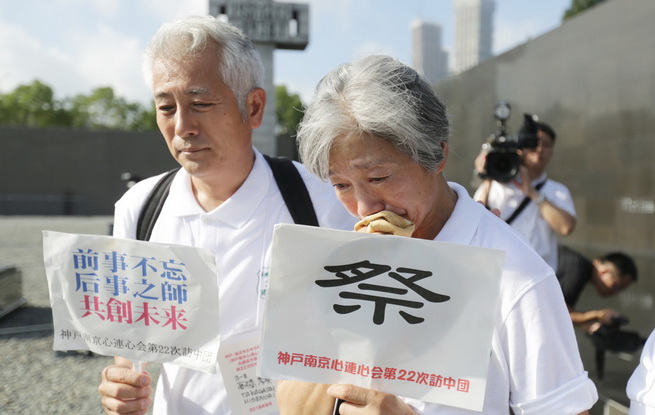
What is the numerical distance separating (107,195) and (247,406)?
29.3 m

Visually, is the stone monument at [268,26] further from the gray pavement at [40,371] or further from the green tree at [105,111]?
the green tree at [105,111]

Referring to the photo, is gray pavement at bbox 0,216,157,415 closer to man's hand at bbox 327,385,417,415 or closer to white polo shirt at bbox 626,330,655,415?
man's hand at bbox 327,385,417,415

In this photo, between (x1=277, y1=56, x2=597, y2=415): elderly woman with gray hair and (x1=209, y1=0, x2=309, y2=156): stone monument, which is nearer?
(x1=277, y1=56, x2=597, y2=415): elderly woman with gray hair

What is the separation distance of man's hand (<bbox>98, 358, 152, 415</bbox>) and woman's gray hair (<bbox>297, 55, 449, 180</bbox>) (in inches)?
30.6

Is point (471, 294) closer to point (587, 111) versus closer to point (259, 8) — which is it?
point (259, 8)

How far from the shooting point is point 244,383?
67.9 inches

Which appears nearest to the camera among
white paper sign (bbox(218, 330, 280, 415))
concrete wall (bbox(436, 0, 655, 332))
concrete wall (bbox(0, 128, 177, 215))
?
white paper sign (bbox(218, 330, 280, 415))

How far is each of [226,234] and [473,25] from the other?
141520 millimetres

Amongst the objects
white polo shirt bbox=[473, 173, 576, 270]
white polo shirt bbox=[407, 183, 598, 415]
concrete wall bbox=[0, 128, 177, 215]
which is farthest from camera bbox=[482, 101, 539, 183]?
concrete wall bbox=[0, 128, 177, 215]

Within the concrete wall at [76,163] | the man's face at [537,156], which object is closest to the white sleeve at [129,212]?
the man's face at [537,156]

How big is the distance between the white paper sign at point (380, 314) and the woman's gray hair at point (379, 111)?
0.22 m

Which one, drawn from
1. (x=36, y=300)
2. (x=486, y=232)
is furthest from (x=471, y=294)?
(x=36, y=300)

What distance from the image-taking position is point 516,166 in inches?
167

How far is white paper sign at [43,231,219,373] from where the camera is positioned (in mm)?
1612
